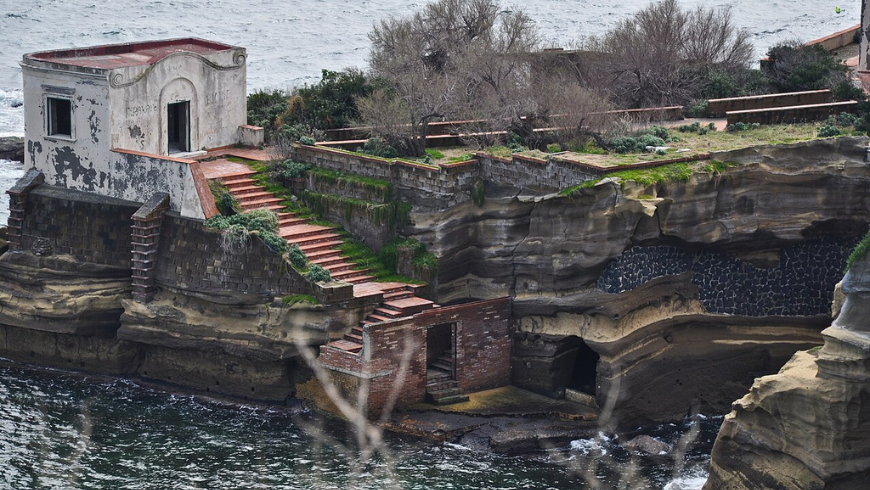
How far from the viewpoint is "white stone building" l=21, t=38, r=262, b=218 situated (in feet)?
191

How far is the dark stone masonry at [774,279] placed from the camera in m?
57.4

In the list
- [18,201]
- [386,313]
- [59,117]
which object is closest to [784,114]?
[386,313]

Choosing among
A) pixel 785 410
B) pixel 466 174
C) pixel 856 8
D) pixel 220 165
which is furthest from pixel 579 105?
pixel 856 8

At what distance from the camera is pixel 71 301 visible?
59.3m

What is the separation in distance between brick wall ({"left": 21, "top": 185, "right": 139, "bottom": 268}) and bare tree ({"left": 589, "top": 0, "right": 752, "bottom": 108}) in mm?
20923

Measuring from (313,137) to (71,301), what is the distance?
10840 millimetres

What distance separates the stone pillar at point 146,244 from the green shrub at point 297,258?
5171 mm

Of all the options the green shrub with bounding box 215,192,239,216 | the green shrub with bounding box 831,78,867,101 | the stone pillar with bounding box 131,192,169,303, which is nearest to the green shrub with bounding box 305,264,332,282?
the green shrub with bounding box 215,192,239,216

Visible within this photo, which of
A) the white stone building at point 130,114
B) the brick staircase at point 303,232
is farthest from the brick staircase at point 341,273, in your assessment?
the white stone building at point 130,114

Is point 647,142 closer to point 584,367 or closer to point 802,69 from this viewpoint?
point 584,367

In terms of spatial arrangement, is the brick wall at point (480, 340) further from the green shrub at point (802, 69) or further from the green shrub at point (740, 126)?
the green shrub at point (802, 69)

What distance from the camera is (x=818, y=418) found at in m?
44.8

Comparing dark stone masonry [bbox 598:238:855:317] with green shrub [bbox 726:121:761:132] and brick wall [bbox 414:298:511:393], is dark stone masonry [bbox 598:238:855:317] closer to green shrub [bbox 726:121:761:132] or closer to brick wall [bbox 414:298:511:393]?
green shrub [bbox 726:121:761:132]

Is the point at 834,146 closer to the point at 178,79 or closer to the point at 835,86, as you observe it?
the point at 835,86
